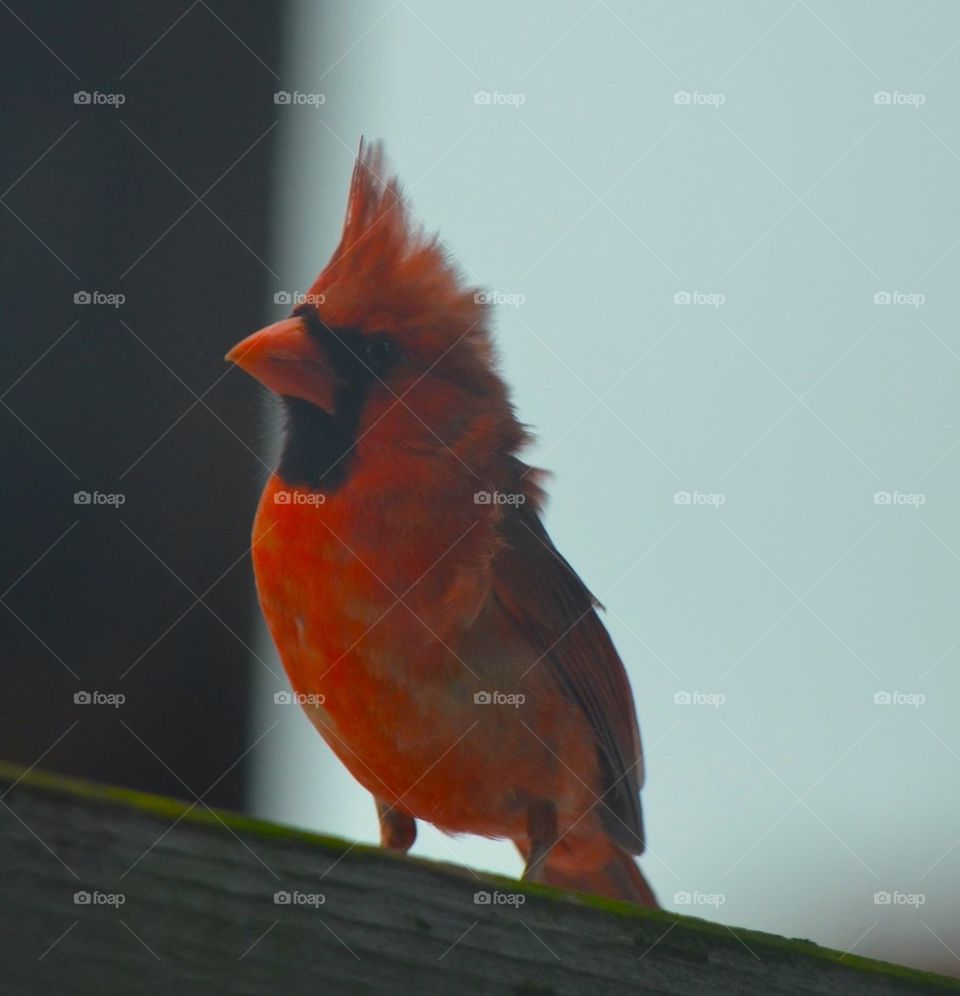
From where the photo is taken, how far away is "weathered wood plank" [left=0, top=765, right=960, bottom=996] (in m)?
0.64

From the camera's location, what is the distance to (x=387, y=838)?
1719 millimetres

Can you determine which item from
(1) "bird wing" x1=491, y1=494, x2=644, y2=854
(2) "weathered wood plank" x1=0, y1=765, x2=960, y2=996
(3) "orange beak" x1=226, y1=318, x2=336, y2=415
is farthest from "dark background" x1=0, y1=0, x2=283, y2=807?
(2) "weathered wood plank" x1=0, y1=765, x2=960, y2=996

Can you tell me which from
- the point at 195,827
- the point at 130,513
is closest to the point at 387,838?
the point at 130,513

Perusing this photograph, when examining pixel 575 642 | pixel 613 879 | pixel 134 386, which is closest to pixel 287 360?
pixel 134 386

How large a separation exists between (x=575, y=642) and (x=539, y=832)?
0.26m

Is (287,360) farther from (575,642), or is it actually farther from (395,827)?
(395,827)

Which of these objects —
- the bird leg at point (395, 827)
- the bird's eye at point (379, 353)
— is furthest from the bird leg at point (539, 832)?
the bird's eye at point (379, 353)

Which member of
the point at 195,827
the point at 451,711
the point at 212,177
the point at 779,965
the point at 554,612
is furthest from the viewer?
the point at 212,177

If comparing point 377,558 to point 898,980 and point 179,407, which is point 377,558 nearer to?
point 179,407

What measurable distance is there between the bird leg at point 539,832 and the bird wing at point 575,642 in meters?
0.08

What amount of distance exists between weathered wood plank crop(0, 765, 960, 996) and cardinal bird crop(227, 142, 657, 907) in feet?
2.42

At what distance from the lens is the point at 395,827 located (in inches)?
67.9

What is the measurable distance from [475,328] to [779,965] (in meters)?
1.05

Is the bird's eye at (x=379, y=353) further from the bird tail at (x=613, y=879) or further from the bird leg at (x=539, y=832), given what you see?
the bird tail at (x=613, y=879)
